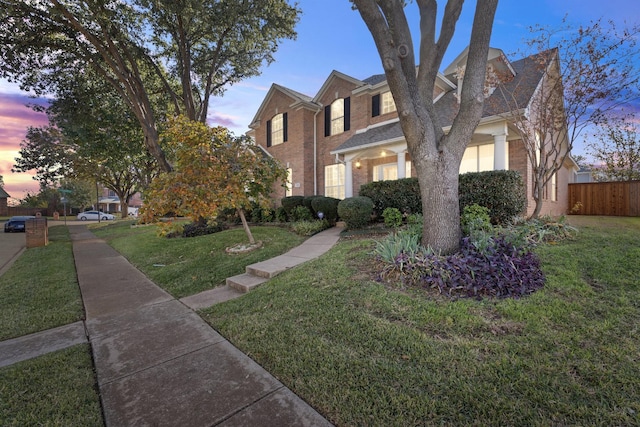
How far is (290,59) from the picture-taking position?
43.1 feet

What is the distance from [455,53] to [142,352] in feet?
46.4

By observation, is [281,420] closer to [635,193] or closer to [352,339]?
[352,339]

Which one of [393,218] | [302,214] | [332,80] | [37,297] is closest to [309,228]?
[302,214]

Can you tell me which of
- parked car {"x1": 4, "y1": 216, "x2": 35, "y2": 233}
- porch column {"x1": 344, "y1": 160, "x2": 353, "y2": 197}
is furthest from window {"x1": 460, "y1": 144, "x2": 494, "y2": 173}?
parked car {"x1": 4, "y1": 216, "x2": 35, "y2": 233}

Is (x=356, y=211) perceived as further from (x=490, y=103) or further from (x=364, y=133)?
(x=364, y=133)

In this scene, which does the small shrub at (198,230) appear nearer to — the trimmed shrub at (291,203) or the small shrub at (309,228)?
the trimmed shrub at (291,203)

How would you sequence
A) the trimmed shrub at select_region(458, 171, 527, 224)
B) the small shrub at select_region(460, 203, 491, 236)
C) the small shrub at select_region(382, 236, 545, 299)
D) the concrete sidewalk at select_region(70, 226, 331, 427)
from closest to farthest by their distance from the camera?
the concrete sidewalk at select_region(70, 226, 331, 427)
the small shrub at select_region(382, 236, 545, 299)
the small shrub at select_region(460, 203, 491, 236)
the trimmed shrub at select_region(458, 171, 527, 224)

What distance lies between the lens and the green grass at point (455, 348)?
1832 mm

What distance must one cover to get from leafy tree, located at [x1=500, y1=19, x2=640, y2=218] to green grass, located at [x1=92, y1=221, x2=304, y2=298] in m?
7.21

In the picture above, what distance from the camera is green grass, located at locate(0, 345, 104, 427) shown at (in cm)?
197

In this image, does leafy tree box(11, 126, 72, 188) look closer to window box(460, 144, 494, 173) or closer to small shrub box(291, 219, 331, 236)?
small shrub box(291, 219, 331, 236)

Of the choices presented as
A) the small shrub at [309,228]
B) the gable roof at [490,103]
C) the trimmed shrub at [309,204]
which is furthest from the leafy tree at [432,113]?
the trimmed shrub at [309,204]

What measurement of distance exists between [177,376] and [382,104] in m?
12.5

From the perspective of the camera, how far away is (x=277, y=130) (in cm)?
1680
